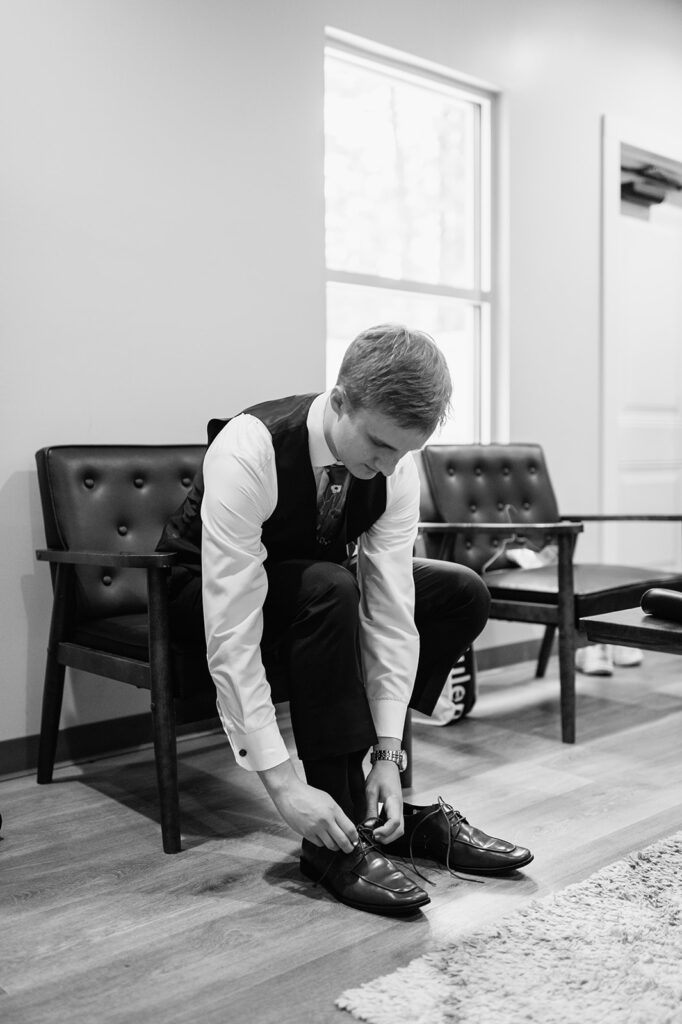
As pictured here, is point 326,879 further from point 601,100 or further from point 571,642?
point 601,100

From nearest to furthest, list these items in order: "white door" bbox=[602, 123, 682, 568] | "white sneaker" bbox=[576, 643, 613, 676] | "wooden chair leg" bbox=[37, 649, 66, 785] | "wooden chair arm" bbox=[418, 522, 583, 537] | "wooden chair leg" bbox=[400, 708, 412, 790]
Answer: "wooden chair leg" bbox=[400, 708, 412, 790]
"wooden chair leg" bbox=[37, 649, 66, 785]
"wooden chair arm" bbox=[418, 522, 583, 537]
"white sneaker" bbox=[576, 643, 613, 676]
"white door" bbox=[602, 123, 682, 568]

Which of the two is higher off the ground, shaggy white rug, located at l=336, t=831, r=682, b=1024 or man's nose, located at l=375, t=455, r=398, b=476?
man's nose, located at l=375, t=455, r=398, b=476

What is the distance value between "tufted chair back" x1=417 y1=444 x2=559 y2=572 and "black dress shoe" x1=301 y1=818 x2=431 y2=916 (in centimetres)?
124

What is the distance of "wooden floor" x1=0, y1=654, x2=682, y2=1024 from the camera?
1282 millimetres

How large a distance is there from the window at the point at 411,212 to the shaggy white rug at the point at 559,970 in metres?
1.85

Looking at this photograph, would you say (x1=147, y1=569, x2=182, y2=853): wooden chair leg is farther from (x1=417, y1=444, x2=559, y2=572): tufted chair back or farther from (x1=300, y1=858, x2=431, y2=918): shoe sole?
(x1=417, y1=444, x2=559, y2=572): tufted chair back

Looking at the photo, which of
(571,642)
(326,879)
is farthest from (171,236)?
(326,879)

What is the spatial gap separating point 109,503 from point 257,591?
72 centimetres

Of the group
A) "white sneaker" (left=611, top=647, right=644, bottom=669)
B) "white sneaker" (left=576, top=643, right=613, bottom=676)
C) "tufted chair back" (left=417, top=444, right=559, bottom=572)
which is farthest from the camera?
"white sneaker" (left=611, top=647, right=644, bottom=669)

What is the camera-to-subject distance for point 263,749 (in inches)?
57.7

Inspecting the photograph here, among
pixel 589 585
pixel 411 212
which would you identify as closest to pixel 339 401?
pixel 589 585

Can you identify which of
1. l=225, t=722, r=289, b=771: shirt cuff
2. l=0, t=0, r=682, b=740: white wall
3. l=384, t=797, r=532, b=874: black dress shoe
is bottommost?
l=384, t=797, r=532, b=874: black dress shoe

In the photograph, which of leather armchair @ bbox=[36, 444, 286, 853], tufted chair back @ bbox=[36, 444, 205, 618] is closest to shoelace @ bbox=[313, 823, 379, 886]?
leather armchair @ bbox=[36, 444, 286, 853]

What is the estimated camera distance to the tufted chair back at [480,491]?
9.17 ft
